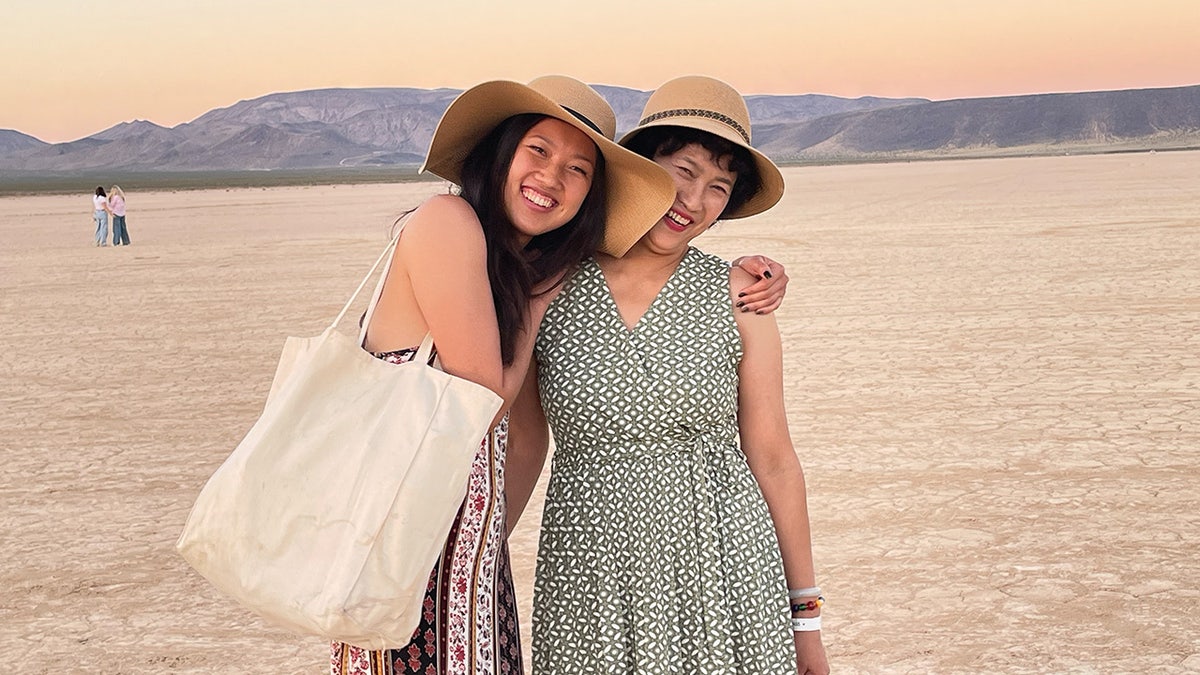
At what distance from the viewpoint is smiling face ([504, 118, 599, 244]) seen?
2502mm

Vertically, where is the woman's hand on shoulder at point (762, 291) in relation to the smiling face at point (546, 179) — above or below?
below

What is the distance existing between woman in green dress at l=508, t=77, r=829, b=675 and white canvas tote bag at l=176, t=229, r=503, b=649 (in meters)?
0.46

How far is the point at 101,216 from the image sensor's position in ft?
90.7

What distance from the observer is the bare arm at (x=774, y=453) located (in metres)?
2.59

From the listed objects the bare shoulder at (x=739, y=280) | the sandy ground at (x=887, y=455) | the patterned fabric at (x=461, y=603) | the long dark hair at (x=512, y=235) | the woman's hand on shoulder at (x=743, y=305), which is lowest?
the sandy ground at (x=887, y=455)

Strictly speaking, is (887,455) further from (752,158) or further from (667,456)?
(667,456)

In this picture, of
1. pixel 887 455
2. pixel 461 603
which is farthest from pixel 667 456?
pixel 887 455

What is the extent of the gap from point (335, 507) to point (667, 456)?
69 centimetres

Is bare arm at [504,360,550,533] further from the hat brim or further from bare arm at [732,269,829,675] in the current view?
the hat brim

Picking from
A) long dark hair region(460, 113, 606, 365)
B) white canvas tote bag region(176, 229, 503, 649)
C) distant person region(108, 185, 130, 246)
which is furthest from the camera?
distant person region(108, 185, 130, 246)

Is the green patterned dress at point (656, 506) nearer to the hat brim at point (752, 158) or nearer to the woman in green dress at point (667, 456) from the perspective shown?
the woman in green dress at point (667, 456)

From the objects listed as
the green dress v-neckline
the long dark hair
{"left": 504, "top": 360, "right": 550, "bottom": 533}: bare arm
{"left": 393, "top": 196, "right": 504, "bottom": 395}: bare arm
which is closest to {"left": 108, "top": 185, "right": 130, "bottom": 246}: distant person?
{"left": 504, "top": 360, "right": 550, "bottom": 533}: bare arm

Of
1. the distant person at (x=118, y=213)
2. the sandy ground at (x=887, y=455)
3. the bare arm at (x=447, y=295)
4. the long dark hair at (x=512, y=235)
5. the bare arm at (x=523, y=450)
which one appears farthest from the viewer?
the distant person at (x=118, y=213)

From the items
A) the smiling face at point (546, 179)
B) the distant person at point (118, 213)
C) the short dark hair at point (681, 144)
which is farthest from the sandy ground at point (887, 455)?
the distant person at point (118, 213)
